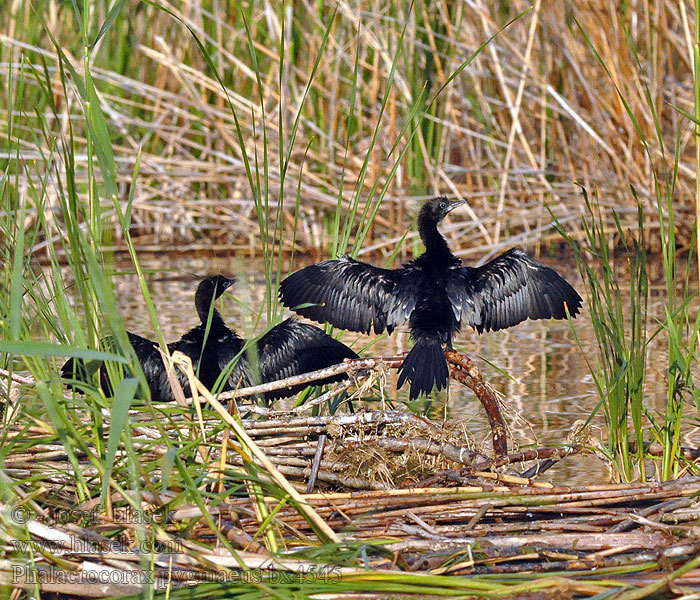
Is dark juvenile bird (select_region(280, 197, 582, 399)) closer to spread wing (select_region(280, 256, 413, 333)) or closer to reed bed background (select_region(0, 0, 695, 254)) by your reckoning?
spread wing (select_region(280, 256, 413, 333))

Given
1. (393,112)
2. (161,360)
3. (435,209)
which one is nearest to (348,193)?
(393,112)

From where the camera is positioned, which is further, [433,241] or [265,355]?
[433,241]

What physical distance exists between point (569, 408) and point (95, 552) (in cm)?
246

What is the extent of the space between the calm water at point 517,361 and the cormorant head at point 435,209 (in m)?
0.64

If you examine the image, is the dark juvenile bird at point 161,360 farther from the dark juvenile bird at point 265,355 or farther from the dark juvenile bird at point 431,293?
the dark juvenile bird at point 431,293

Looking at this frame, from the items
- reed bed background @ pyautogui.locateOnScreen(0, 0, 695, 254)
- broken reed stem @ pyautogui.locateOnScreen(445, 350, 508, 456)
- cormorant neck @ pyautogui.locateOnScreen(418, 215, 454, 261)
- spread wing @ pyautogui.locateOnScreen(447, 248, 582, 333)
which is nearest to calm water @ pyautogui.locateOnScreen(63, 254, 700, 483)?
broken reed stem @ pyautogui.locateOnScreen(445, 350, 508, 456)

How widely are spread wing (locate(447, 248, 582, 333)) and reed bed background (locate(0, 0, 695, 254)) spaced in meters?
2.92

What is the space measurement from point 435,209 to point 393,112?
294cm

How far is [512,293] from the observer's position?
419 centimetres

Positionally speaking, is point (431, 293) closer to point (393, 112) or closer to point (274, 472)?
point (274, 472)

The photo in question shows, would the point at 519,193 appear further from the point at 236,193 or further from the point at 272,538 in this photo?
the point at 272,538

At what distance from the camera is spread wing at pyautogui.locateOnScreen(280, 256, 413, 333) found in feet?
13.7

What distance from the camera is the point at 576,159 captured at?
26.1ft

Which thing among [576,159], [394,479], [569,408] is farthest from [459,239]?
[394,479]
